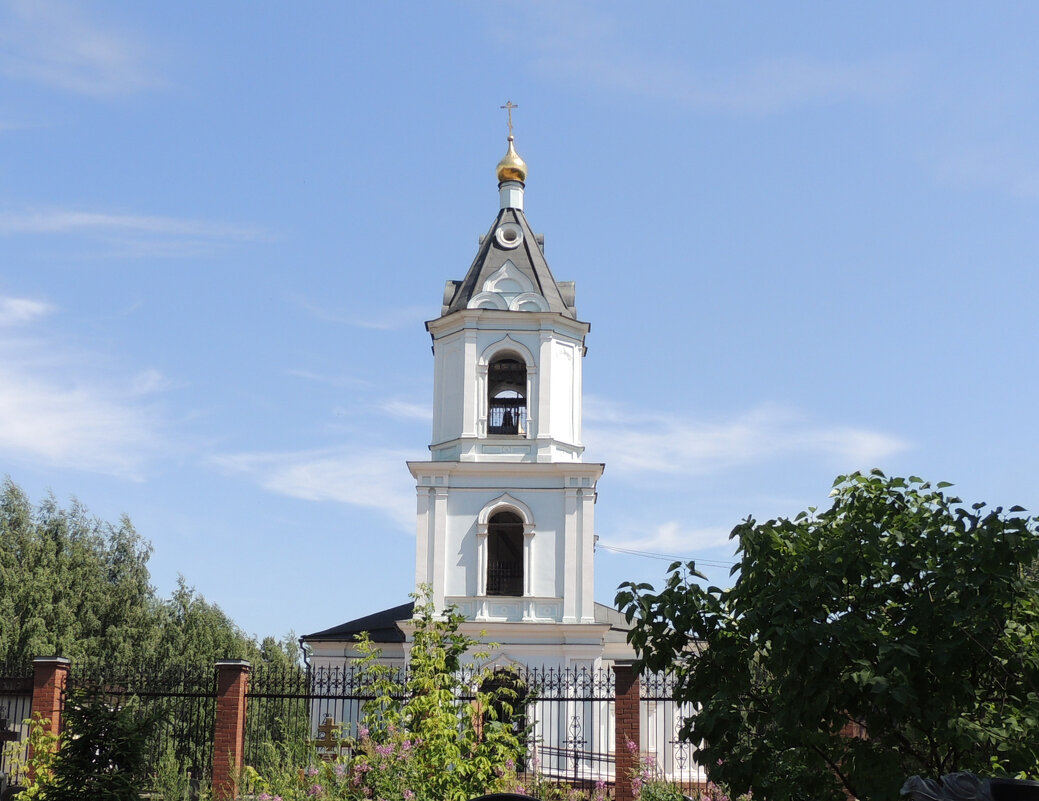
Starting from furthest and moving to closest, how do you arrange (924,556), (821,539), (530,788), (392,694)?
1. (530,788)
2. (392,694)
3. (821,539)
4. (924,556)

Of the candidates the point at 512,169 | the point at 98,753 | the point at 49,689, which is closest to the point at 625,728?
the point at 98,753

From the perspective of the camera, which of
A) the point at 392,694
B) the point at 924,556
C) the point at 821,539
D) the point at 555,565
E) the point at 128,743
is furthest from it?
the point at 555,565

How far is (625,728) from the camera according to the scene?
14.0 metres

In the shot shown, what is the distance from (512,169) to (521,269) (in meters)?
3.26

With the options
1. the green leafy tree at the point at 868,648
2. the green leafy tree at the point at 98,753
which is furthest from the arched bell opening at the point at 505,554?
the green leafy tree at the point at 868,648

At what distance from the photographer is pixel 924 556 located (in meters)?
7.48

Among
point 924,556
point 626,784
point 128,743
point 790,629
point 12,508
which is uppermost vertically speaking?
point 12,508

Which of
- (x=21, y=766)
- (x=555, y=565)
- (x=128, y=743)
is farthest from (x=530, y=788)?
(x=555, y=565)

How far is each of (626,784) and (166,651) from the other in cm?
2620

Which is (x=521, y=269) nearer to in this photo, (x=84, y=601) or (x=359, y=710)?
(x=359, y=710)

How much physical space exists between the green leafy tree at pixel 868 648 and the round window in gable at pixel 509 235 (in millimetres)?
17263

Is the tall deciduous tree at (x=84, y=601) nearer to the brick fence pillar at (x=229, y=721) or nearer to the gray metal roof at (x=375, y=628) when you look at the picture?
the gray metal roof at (x=375, y=628)

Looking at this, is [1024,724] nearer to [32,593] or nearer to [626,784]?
[626,784]

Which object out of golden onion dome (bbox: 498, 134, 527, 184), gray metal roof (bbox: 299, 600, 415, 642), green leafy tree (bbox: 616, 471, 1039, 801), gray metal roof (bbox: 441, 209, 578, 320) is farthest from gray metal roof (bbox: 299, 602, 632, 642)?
green leafy tree (bbox: 616, 471, 1039, 801)
